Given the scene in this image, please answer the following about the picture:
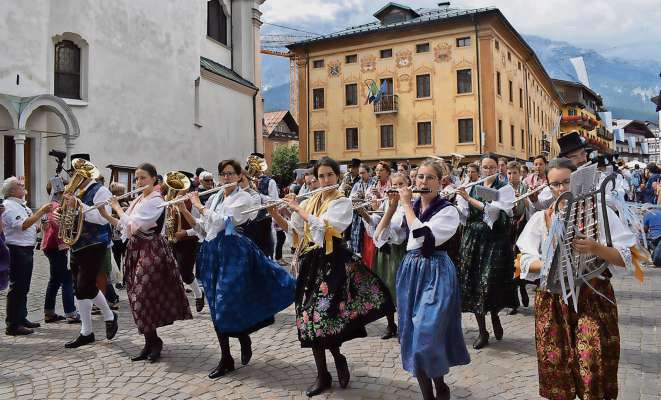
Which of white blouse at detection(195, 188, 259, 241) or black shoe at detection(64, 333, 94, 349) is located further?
black shoe at detection(64, 333, 94, 349)

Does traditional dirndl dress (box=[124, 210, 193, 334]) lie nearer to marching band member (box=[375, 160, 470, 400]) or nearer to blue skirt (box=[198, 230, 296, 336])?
blue skirt (box=[198, 230, 296, 336])

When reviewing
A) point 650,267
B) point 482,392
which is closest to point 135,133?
point 650,267

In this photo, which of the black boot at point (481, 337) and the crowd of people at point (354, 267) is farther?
the black boot at point (481, 337)

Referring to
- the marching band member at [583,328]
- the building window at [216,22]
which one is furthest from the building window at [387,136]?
the marching band member at [583,328]

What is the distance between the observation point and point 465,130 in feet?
115

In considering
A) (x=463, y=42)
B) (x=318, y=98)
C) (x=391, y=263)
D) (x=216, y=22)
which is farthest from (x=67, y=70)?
(x=463, y=42)

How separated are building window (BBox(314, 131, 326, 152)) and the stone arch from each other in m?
23.4

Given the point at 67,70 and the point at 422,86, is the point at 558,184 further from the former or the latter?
the point at 422,86

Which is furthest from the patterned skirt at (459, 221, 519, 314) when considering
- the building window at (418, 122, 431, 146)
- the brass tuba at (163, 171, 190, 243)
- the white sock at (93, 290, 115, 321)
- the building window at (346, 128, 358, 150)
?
the building window at (346, 128, 358, 150)

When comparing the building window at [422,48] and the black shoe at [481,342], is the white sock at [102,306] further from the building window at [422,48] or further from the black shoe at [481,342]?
the building window at [422,48]

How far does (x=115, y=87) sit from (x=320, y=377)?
18.4 metres

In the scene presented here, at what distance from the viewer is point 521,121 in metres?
41.0

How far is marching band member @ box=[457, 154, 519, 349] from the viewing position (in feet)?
19.4

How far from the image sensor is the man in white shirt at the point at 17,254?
22.6 feet
